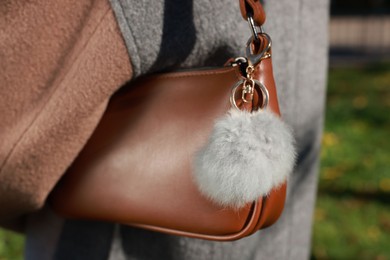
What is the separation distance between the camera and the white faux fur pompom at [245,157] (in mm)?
898

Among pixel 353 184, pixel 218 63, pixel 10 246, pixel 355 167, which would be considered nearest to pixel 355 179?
pixel 353 184

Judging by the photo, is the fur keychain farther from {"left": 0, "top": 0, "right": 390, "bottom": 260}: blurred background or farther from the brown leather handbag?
{"left": 0, "top": 0, "right": 390, "bottom": 260}: blurred background

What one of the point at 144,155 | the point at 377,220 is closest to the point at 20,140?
the point at 144,155

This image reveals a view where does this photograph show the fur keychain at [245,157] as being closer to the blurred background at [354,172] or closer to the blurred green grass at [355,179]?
the blurred green grass at [355,179]

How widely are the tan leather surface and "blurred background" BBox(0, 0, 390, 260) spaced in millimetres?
2389

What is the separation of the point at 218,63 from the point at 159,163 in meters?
0.19

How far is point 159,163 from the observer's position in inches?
41.9

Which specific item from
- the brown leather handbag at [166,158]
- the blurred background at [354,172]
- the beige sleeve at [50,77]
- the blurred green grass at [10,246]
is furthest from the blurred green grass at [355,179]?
the beige sleeve at [50,77]

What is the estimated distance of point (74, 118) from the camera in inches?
40.8

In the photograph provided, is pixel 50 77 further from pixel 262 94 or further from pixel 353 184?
pixel 353 184

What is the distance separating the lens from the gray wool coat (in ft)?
3.35

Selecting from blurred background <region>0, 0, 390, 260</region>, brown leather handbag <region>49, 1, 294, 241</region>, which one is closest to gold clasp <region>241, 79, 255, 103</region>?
brown leather handbag <region>49, 1, 294, 241</region>

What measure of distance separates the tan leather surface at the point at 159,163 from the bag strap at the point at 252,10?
0.21 ft

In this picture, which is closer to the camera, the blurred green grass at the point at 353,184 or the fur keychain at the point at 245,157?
the fur keychain at the point at 245,157
